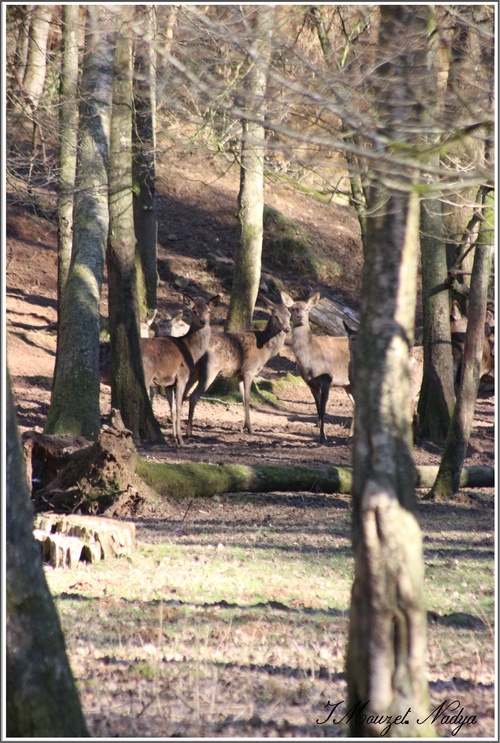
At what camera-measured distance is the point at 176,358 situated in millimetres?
15289

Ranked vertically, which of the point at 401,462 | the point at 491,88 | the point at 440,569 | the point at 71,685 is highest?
the point at 491,88

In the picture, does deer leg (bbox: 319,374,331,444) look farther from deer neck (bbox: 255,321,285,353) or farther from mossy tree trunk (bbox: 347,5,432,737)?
mossy tree trunk (bbox: 347,5,432,737)

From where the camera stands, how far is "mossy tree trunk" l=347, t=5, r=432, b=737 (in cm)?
341

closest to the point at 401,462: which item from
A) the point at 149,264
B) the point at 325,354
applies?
the point at 325,354

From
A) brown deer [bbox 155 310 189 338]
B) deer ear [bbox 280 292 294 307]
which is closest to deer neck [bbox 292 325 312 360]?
deer ear [bbox 280 292 294 307]

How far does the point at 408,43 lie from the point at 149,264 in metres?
16.6

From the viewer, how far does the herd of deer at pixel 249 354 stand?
15.4 metres

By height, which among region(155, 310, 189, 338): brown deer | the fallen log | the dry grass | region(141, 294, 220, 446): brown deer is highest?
region(155, 310, 189, 338): brown deer

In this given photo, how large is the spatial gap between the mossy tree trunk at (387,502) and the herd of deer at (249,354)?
11410 millimetres

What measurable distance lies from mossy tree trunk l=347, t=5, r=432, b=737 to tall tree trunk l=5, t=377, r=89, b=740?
1.14 metres

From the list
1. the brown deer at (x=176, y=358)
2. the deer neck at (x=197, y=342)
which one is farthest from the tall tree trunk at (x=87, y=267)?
the deer neck at (x=197, y=342)

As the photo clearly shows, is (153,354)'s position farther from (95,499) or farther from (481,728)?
(481,728)

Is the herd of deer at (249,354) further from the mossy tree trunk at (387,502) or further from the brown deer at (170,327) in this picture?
the mossy tree trunk at (387,502)

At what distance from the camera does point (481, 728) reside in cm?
393
